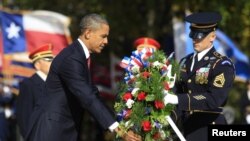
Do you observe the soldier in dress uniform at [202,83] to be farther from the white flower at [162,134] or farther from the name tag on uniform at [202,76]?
the white flower at [162,134]

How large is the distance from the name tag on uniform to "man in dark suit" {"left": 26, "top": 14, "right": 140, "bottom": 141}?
1025mm

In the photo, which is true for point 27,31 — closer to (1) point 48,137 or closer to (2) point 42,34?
(2) point 42,34

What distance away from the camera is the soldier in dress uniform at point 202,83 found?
7367 mm

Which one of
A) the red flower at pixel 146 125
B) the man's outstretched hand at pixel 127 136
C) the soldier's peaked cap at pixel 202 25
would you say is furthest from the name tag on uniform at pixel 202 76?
the man's outstretched hand at pixel 127 136

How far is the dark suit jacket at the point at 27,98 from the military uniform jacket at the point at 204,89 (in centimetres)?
219

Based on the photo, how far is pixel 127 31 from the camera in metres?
15.6

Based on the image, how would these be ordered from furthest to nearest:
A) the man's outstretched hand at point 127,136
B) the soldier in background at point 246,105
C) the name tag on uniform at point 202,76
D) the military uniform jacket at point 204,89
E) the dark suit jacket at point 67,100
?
the soldier in background at point 246,105 → the name tag on uniform at point 202,76 → the military uniform jacket at point 204,89 → the dark suit jacket at point 67,100 → the man's outstretched hand at point 127,136

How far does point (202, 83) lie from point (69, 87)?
1310mm

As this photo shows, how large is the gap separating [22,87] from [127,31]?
6.04m

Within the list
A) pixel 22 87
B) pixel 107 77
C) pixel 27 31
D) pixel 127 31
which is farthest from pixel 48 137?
pixel 107 77

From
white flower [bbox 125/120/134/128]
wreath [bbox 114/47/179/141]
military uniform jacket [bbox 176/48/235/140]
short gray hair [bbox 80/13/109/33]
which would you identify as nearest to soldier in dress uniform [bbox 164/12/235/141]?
military uniform jacket [bbox 176/48/235/140]

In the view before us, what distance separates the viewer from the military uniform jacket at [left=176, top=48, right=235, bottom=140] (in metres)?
7.36

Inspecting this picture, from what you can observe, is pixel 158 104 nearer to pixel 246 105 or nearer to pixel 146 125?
pixel 146 125

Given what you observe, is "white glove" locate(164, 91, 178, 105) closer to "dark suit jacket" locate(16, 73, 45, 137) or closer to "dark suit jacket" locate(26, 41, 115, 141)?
"dark suit jacket" locate(26, 41, 115, 141)
